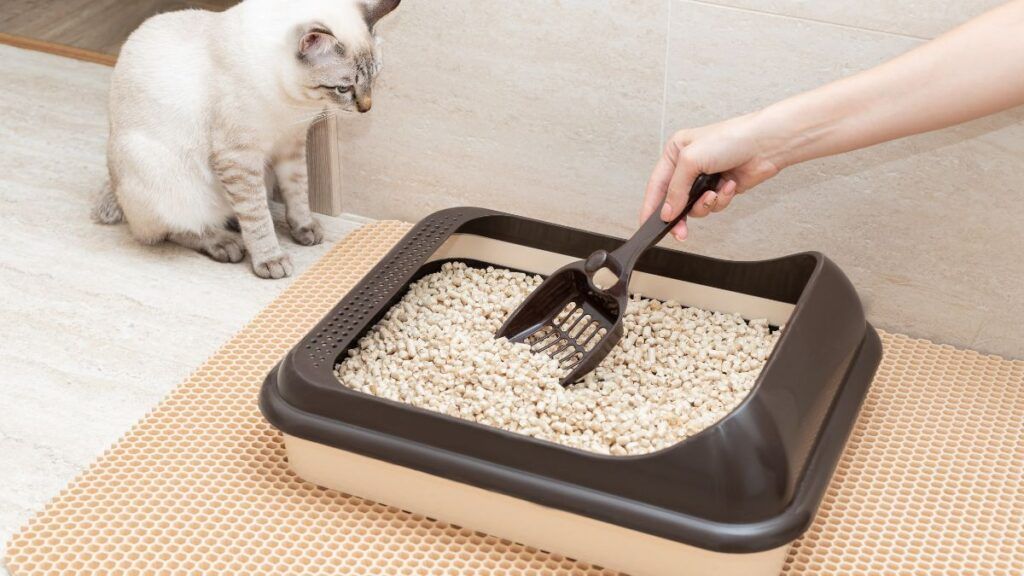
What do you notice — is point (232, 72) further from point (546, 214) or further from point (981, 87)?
point (981, 87)

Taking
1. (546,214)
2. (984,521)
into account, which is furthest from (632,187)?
(984,521)

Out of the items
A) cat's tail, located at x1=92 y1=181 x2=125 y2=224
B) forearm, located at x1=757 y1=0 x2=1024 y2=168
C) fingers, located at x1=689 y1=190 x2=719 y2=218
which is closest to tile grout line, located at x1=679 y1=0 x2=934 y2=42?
forearm, located at x1=757 y1=0 x2=1024 y2=168

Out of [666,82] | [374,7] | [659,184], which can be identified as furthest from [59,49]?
[659,184]

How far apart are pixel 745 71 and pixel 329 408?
28.8 inches

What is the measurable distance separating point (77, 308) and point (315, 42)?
1.75 ft

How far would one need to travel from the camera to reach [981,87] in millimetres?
1083

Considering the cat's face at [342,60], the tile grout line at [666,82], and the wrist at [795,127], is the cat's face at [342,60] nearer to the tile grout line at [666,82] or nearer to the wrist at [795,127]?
the tile grout line at [666,82]

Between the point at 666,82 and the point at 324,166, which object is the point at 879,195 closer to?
the point at 666,82

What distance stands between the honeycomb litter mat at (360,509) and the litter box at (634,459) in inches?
1.6

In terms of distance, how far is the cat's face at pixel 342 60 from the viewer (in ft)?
4.54

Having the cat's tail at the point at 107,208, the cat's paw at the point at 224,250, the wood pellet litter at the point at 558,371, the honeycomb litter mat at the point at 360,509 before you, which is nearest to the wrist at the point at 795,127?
the wood pellet litter at the point at 558,371

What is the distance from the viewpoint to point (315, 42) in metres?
1.38

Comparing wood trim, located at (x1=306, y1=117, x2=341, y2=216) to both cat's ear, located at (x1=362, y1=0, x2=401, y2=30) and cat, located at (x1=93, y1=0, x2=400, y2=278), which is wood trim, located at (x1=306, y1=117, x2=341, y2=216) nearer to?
cat, located at (x1=93, y1=0, x2=400, y2=278)

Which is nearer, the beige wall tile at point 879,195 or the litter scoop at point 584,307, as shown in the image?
the litter scoop at point 584,307
